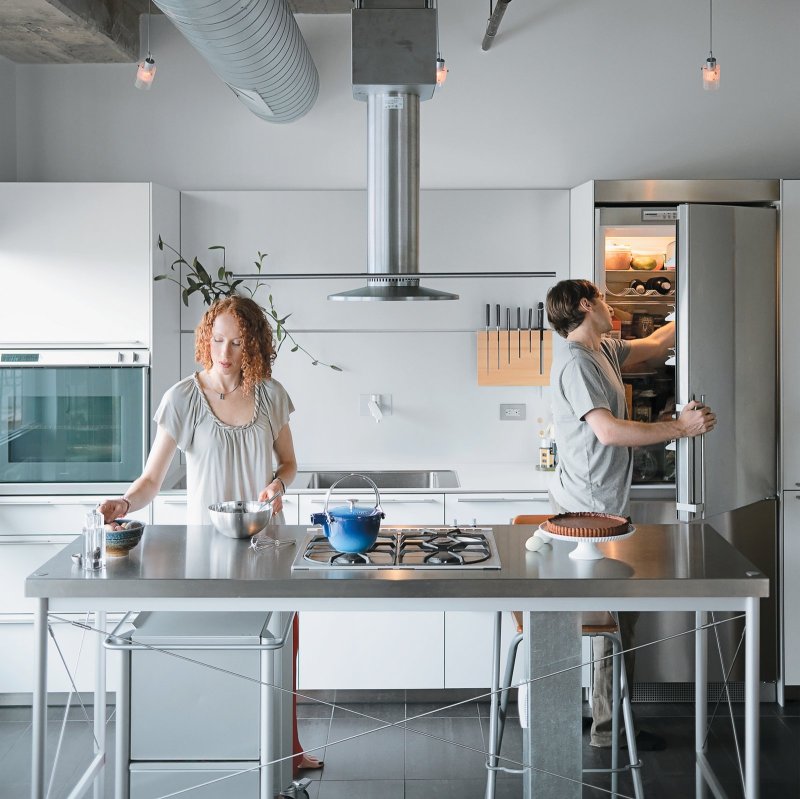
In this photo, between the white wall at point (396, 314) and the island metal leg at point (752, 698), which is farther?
the white wall at point (396, 314)

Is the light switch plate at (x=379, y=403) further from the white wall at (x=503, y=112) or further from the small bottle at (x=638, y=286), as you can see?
the small bottle at (x=638, y=286)

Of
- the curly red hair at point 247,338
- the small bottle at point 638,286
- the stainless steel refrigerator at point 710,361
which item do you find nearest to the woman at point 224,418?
the curly red hair at point 247,338

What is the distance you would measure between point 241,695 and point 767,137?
3.57 meters

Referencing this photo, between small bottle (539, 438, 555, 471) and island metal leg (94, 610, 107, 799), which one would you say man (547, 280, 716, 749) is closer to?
small bottle (539, 438, 555, 471)

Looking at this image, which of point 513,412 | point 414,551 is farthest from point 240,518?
point 513,412

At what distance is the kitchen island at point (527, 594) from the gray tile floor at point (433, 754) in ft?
2.29

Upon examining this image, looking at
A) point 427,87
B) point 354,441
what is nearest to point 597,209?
point 427,87

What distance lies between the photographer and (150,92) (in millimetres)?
4586

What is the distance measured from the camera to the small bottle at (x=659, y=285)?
4.04 m

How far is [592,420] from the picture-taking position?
320cm

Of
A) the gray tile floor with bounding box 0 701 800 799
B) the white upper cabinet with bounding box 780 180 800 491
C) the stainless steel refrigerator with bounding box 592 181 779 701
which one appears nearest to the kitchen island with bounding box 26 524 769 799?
the gray tile floor with bounding box 0 701 800 799

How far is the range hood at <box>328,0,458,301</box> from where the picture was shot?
10.0ft

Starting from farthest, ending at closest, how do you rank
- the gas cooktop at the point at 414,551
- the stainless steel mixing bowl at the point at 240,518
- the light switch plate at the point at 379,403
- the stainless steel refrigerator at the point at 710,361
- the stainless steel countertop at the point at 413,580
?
the light switch plate at the point at 379,403, the stainless steel refrigerator at the point at 710,361, the stainless steel mixing bowl at the point at 240,518, the gas cooktop at the point at 414,551, the stainless steel countertop at the point at 413,580

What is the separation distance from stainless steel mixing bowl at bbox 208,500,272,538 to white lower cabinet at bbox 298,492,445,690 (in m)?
1.23
